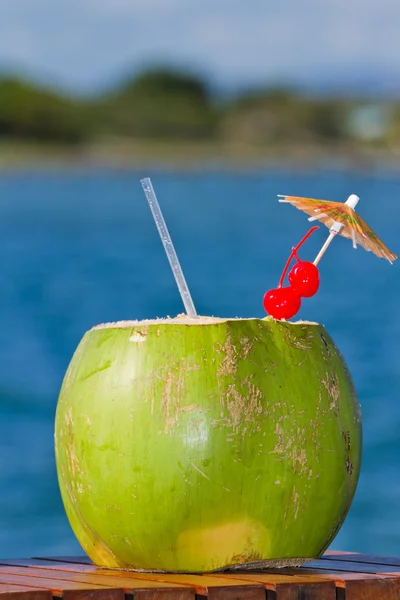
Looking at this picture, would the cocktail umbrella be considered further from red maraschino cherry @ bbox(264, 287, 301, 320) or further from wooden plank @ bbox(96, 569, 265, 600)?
wooden plank @ bbox(96, 569, 265, 600)

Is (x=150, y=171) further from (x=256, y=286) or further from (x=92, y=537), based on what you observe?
(x=92, y=537)

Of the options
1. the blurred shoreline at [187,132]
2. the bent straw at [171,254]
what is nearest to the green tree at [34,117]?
the blurred shoreline at [187,132]

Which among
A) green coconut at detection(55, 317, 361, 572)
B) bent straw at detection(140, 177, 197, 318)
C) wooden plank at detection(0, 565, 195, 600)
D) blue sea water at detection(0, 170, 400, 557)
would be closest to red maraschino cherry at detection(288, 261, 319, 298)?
green coconut at detection(55, 317, 361, 572)

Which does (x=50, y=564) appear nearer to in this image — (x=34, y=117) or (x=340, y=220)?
(x=340, y=220)

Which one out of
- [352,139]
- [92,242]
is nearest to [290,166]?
[352,139]

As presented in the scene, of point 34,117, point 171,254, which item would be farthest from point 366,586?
point 34,117
